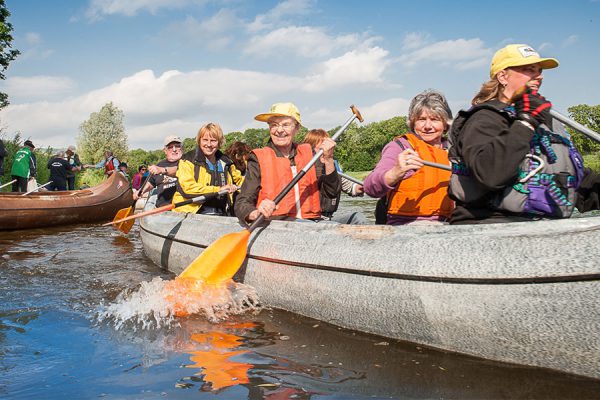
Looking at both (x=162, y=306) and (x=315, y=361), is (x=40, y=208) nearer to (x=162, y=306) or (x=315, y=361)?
(x=162, y=306)

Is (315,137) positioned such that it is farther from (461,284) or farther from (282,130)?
(461,284)

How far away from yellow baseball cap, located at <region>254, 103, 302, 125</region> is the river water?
1728mm

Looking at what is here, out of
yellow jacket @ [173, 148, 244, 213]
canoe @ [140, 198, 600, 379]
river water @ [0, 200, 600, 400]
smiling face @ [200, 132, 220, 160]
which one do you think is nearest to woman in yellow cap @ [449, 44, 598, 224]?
canoe @ [140, 198, 600, 379]

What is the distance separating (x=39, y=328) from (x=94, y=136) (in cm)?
6401

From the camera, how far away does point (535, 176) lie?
2.72 meters

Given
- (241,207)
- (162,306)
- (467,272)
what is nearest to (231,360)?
(162,306)

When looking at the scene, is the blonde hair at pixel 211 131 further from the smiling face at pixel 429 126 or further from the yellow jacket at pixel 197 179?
the smiling face at pixel 429 126

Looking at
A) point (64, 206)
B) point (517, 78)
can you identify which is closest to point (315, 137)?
point (517, 78)

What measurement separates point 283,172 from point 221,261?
1072mm

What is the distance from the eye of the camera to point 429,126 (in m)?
3.71

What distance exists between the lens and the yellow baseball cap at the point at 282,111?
15.2 feet

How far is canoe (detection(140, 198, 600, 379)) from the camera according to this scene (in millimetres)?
2412

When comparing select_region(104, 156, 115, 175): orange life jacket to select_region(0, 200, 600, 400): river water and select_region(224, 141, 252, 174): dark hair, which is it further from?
select_region(0, 200, 600, 400): river water

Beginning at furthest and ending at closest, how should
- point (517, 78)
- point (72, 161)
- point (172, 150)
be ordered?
point (72, 161) → point (172, 150) → point (517, 78)
